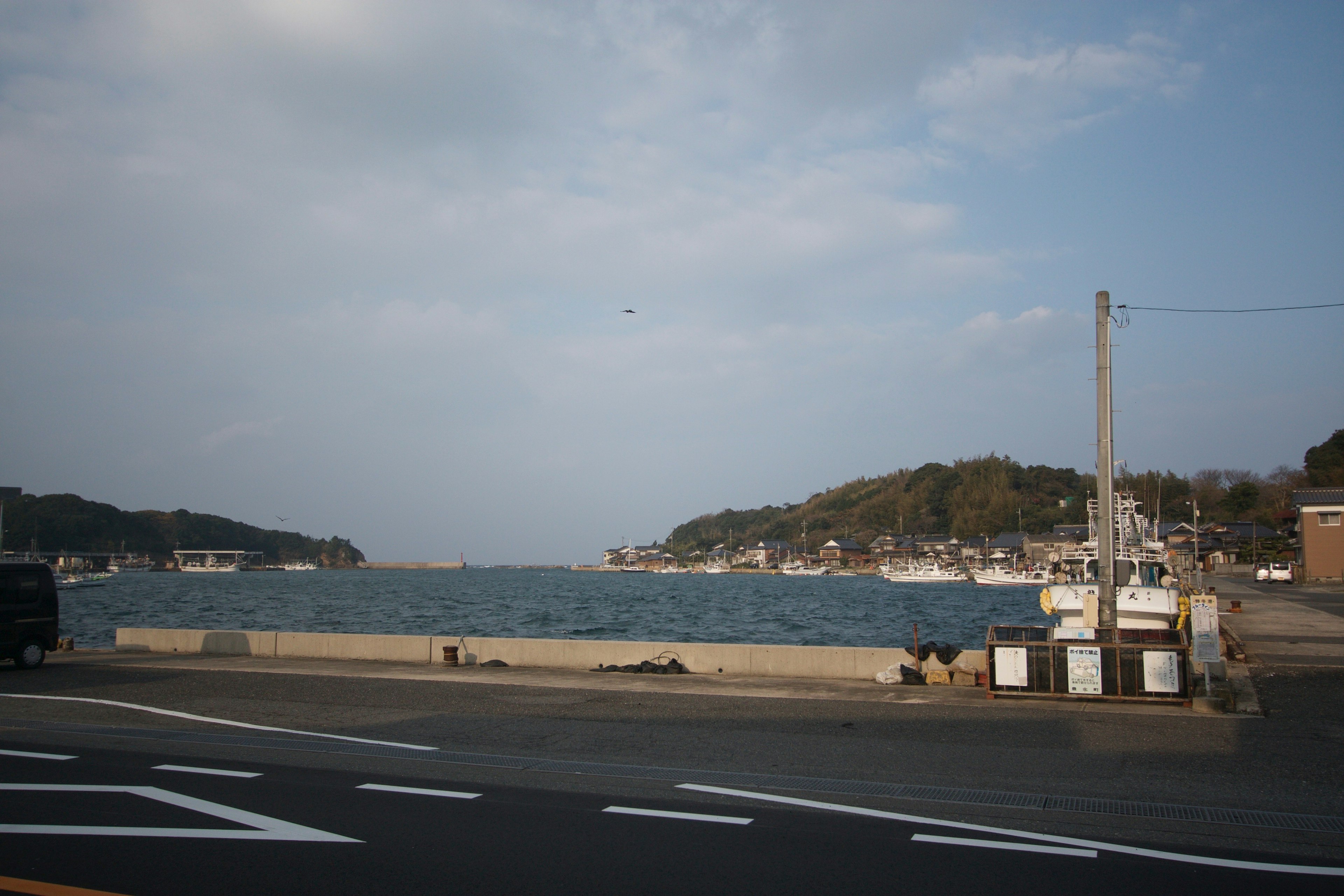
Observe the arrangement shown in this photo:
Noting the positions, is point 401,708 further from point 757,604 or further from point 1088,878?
point 757,604

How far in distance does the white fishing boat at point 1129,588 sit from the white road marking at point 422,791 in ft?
41.3

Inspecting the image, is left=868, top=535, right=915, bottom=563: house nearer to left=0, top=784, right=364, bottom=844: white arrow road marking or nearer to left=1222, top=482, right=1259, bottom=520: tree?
left=1222, top=482, right=1259, bottom=520: tree

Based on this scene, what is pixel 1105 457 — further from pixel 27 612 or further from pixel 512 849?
pixel 27 612

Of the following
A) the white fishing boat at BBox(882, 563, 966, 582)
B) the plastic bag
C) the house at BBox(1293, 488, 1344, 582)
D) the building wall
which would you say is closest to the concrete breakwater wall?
the plastic bag

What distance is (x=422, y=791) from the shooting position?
838cm

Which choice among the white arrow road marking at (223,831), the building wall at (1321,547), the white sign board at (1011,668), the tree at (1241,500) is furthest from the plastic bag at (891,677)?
the tree at (1241,500)

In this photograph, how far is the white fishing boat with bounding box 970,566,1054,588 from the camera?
114 metres

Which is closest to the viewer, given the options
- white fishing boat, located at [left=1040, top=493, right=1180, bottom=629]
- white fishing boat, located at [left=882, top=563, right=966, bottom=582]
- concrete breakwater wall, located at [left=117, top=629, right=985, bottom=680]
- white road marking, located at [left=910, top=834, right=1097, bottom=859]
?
white road marking, located at [left=910, top=834, right=1097, bottom=859]

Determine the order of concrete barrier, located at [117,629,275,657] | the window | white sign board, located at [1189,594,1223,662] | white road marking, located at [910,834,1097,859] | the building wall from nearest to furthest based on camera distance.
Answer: white road marking, located at [910,834,1097,859] → white sign board, located at [1189,594,1223,662] → the window → concrete barrier, located at [117,629,275,657] → the building wall

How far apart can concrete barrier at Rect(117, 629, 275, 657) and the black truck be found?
129 inches

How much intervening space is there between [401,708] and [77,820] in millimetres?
7151

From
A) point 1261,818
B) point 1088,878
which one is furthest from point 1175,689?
point 1088,878

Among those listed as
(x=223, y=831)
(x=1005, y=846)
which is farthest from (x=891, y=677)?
(x=223, y=831)

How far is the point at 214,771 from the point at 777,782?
5942 millimetres
